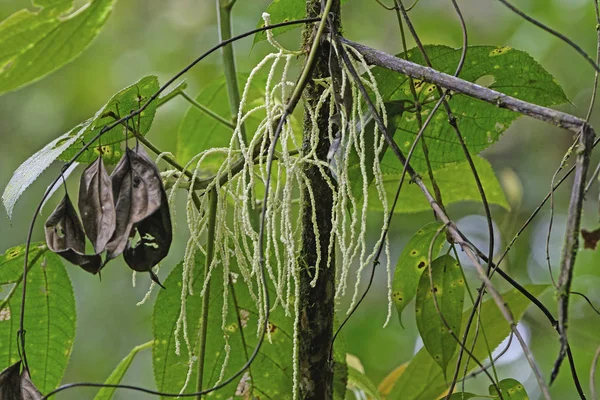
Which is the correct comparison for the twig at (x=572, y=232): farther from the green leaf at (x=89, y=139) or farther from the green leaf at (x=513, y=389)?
the green leaf at (x=89, y=139)

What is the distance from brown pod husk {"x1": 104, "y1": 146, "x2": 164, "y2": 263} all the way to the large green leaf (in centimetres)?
31

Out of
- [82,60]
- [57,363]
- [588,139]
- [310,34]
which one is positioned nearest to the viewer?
[588,139]

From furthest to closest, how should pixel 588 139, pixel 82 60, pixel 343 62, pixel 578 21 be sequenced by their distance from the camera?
pixel 82 60 < pixel 578 21 < pixel 343 62 < pixel 588 139

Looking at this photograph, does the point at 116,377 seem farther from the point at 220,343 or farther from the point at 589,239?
the point at 589,239

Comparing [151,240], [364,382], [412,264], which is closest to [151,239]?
[151,240]

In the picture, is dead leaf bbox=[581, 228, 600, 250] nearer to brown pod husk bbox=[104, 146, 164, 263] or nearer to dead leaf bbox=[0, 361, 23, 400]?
brown pod husk bbox=[104, 146, 164, 263]

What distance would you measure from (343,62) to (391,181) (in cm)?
56

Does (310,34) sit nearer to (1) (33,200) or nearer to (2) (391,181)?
(2) (391,181)

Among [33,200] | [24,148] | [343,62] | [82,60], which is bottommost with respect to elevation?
[343,62]

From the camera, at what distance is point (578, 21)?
8.29ft

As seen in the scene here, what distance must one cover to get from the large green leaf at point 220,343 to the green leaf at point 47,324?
5.4 inches

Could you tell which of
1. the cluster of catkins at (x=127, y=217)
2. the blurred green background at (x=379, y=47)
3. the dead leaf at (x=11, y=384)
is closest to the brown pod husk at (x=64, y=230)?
the cluster of catkins at (x=127, y=217)

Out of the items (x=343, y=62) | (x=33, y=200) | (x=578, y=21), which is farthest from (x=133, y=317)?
(x=343, y=62)

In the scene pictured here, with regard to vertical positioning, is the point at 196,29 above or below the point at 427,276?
above
